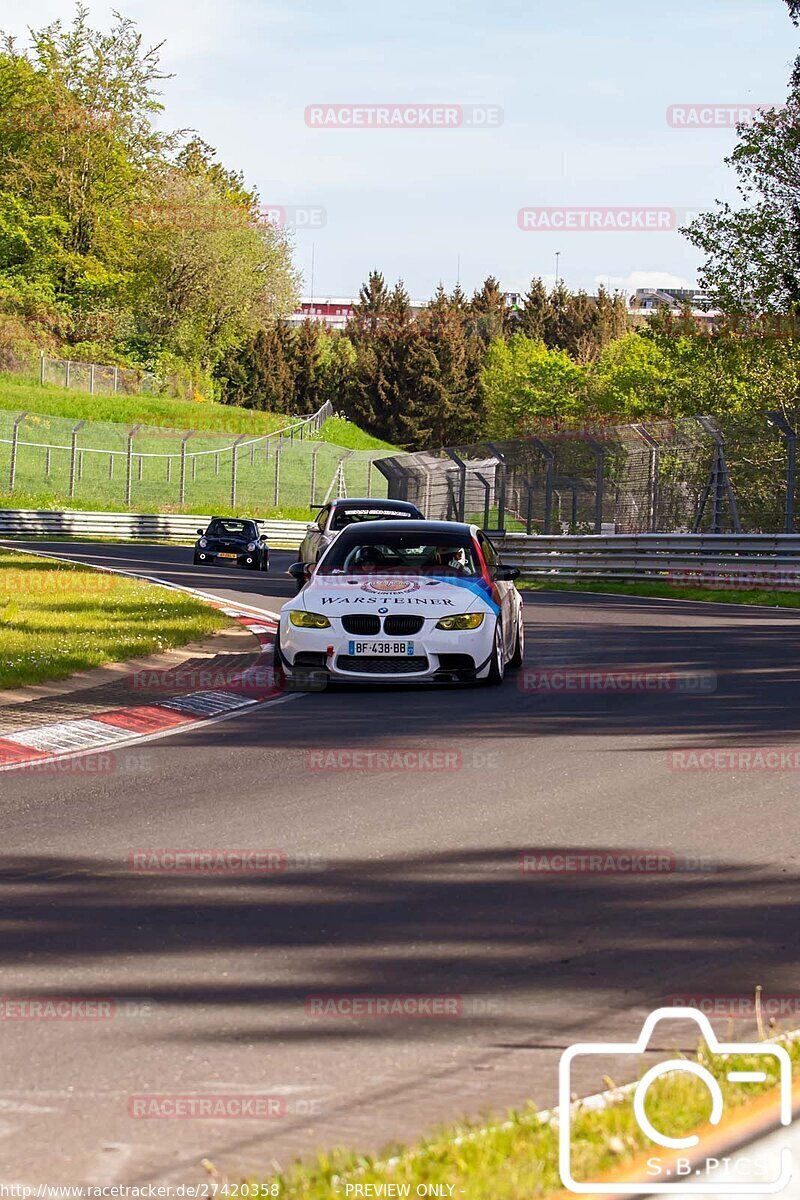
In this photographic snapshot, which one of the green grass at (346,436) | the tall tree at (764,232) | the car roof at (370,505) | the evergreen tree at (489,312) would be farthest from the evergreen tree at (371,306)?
the car roof at (370,505)

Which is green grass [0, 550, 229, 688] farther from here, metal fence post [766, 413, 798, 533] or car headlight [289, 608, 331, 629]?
metal fence post [766, 413, 798, 533]

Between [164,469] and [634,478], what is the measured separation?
37.4 m

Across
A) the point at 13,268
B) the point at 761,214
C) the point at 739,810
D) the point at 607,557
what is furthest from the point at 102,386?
the point at 739,810

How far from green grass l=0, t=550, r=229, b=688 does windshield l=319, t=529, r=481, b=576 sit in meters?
2.25

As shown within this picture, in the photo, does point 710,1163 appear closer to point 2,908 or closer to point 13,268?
point 2,908

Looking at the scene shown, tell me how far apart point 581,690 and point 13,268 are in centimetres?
7630

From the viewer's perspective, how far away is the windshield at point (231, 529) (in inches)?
1521

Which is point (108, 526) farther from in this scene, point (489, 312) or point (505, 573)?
point (489, 312)

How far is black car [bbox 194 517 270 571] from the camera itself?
38.1 meters

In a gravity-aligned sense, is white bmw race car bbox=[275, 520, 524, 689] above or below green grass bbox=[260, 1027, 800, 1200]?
above

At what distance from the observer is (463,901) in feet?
21.3

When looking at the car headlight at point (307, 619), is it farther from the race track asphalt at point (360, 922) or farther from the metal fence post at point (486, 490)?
the metal fence post at point (486, 490)

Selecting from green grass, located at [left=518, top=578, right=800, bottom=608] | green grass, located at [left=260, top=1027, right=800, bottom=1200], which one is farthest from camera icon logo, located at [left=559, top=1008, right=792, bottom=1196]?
green grass, located at [left=518, top=578, right=800, bottom=608]

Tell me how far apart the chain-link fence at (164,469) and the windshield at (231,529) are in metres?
18.9
